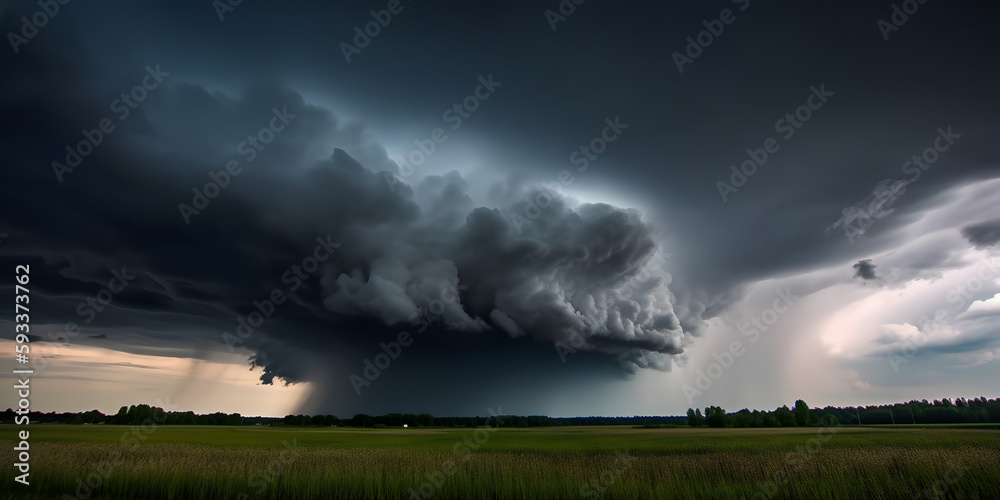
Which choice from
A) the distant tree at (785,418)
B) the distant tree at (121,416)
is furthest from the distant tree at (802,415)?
the distant tree at (121,416)

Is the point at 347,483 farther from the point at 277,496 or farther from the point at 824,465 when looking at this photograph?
the point at 824,465

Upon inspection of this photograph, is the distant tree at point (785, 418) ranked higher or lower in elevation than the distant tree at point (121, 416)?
lower

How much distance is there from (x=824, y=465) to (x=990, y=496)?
663cm

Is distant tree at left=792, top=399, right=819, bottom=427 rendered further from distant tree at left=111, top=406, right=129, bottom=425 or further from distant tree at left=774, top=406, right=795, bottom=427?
distant tree at left=111, top=406, right=129, bottom=425

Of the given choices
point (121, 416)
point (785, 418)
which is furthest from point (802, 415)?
point (121, 416)

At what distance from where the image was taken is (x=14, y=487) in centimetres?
2408

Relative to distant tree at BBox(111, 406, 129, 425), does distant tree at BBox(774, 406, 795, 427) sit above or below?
below

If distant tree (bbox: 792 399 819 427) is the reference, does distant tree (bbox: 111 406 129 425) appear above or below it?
above

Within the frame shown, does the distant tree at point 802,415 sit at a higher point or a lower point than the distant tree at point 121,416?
lower

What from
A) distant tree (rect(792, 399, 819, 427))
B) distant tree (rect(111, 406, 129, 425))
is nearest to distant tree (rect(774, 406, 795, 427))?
distant tree (rect(792, 399, 819, 427))

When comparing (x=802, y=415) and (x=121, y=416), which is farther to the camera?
(x=802, y=415)

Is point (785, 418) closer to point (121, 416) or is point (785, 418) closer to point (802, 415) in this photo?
point (802, 415)

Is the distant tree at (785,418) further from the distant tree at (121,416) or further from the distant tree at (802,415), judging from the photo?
the distant tree at (121,416)

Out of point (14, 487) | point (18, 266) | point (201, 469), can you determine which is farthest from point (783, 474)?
point (14, 487)
